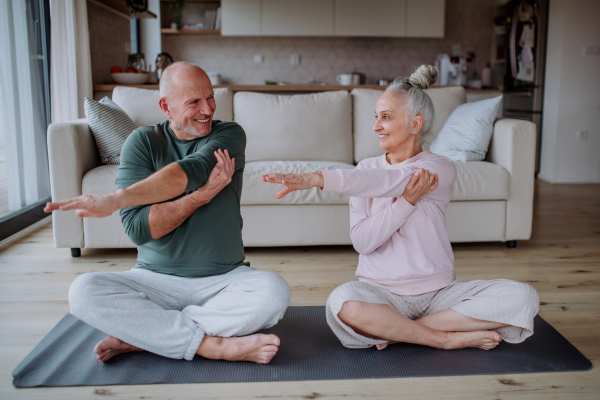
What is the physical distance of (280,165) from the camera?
3.01m

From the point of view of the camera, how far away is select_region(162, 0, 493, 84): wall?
20.9ft

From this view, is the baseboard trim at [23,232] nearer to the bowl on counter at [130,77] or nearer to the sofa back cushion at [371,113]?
the bowl on counter at [130,77]

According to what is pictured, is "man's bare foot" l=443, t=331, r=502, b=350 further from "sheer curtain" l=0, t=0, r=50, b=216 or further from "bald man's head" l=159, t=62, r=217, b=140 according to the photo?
"sheer curtain" l=0, t=0, r=50, b=216

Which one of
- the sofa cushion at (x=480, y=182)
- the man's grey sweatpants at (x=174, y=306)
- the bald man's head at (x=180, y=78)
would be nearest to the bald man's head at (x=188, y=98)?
the bald man's head at (x=180, y=78)

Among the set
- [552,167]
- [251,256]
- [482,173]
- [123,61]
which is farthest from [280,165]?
[552,167]

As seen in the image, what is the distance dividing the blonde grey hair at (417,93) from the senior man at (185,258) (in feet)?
1.79

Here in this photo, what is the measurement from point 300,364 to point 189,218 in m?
0.57

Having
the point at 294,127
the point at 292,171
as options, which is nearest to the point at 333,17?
the point at 294,127

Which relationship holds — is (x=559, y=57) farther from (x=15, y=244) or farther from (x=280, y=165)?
(x=15, y=244)

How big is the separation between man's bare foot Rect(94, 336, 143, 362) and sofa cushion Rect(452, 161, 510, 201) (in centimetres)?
194

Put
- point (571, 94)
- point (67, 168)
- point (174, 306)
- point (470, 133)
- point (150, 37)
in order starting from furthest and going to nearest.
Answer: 1. point (150, 37)
2. point (571, 94)
3. point (470, 133)
4. point (67, 168)
5. point (174, 306)

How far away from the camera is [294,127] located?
11.0 feet

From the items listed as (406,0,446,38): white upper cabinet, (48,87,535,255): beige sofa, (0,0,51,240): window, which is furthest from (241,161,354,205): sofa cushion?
(406,0,446,38): white upper cabinet

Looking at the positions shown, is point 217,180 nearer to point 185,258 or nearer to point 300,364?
point 185,258
